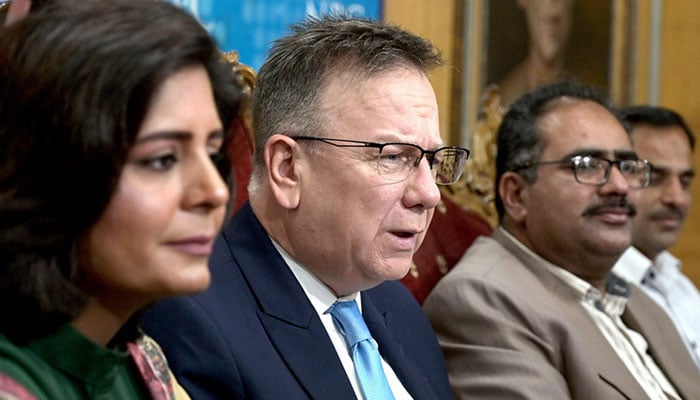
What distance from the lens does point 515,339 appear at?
9.60 ft

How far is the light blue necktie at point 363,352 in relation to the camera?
7.85ft

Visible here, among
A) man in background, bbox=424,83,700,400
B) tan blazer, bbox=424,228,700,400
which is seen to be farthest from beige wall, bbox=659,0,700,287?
tan blazer, bbox=424,228,700,400

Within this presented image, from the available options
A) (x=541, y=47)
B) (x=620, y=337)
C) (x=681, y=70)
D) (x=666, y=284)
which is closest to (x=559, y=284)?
(x=620, y=337)

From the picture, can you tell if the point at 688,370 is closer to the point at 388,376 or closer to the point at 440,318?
the point at 440,318

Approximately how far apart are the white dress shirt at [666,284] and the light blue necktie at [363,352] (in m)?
2.04

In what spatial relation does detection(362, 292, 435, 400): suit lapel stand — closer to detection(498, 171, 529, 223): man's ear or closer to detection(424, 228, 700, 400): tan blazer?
detection(424, 228, 700, 400): tan blazer

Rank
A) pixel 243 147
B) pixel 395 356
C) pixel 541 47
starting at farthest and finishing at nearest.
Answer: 1. pixel 541 47
2. pixel 243 147
3. pixel 395 356

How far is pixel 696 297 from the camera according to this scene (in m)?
4.57

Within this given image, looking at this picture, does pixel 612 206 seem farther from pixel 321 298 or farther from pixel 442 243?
pixel 321 298

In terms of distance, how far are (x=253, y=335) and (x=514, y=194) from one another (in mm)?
1581

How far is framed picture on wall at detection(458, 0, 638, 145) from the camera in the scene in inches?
220

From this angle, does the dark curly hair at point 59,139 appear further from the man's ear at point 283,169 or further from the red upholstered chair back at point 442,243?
the red upholstered chair back at point 442,243

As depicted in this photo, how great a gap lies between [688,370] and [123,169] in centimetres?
260

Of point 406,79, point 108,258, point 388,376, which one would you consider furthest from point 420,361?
point 108,258
